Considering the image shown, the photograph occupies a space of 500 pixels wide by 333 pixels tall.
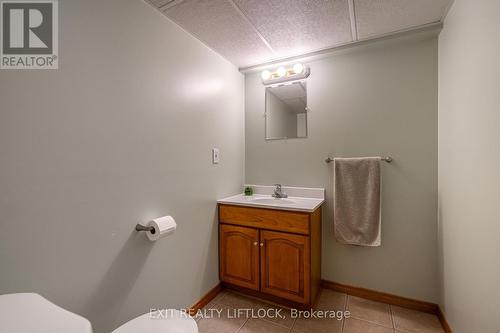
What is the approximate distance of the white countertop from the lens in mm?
1694

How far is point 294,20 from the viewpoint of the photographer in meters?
1.44

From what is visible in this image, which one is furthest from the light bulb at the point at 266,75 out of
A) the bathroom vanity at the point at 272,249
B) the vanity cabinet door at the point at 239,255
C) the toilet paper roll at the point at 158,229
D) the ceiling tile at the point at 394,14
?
A: the toilet paper roll at the point at 158,229

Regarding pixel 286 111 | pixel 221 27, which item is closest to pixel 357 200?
pixel 286 111

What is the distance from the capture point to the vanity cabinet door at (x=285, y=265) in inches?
62.0

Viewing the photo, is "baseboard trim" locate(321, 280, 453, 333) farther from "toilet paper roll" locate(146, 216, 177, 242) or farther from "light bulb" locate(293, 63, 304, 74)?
"light bulb" locate(293, 63, 304, 74)

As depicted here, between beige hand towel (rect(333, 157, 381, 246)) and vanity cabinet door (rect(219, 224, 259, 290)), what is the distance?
74 cm

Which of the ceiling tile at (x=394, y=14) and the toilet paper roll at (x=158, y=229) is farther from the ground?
the ceiling tile at (x=394, y=14)

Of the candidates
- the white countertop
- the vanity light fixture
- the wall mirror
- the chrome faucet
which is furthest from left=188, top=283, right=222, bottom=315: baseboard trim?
the vanity light fixture

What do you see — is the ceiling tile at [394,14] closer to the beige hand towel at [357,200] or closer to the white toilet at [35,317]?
the beige hand towel at [357,200]

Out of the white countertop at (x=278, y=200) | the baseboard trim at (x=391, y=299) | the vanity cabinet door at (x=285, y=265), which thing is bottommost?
the baseboard trim at (x=391, y=299)

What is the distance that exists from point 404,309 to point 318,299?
0.65 metres

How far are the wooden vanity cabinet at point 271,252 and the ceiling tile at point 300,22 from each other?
135 centimetres

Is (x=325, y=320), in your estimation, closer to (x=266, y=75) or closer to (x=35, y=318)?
(x=35, y=318)

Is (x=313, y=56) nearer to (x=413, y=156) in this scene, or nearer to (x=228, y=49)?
(x=228, y=49)
